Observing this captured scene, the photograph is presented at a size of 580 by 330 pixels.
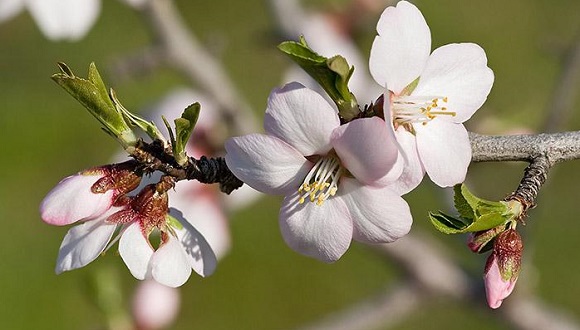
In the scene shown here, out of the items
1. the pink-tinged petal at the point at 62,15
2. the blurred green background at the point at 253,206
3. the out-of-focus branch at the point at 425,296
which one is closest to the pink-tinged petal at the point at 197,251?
the pink-tinged petal at the point at 62,15

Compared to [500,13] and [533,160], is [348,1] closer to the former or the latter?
[533,160]

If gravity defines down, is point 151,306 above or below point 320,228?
below

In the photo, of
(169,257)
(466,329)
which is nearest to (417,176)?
(169,257)

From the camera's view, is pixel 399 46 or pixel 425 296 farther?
pixel 425 296

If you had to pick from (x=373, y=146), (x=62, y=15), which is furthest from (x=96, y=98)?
(x=62, y=15)

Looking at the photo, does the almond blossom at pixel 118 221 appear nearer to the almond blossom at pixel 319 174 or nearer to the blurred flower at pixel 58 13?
the almond blossom at pixel 319 174

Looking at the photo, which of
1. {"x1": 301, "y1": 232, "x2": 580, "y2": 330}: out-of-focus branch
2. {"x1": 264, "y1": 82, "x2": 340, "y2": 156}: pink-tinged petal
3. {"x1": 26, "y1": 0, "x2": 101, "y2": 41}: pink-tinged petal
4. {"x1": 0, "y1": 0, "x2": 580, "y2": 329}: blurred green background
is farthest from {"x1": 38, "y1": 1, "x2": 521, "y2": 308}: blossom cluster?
{"x1": 0, "y1": 0, "x2": 580, "y2": 329}: blurred green background

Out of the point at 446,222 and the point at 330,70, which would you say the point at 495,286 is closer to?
the point at 446,222
